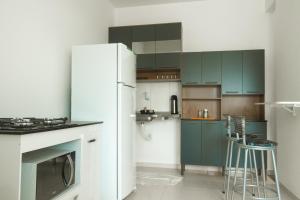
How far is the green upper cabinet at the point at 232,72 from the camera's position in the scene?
3674 mm

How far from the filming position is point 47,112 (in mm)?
2434

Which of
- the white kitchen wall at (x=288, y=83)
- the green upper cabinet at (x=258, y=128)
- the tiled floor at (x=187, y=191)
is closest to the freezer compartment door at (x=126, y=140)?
the tiled floor at (x=187, y=191)

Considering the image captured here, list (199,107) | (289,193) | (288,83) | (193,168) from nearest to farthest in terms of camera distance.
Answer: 1. (289,193)
2. (288,83)
3. (193,168)
4. (199,107)

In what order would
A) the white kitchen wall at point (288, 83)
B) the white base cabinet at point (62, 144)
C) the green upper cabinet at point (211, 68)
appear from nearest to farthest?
1. the white base cabinet at point (62, 144)
2. the white kitchen wall at point (288, 83)
3. the green upper cabinet at point (211, 68)

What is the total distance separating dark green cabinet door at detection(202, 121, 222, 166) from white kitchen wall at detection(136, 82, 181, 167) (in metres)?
0.61

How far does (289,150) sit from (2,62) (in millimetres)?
3411

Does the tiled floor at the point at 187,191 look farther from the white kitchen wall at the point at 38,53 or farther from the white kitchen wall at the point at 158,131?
the white kitchen wall at the point at 38,53

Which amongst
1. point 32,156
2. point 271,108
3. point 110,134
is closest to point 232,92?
point 271,108

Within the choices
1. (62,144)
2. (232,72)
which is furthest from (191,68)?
(62,144)

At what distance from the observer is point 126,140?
2.63 m

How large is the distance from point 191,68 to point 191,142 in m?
1.24

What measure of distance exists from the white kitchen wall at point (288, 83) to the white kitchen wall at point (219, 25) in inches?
11.9

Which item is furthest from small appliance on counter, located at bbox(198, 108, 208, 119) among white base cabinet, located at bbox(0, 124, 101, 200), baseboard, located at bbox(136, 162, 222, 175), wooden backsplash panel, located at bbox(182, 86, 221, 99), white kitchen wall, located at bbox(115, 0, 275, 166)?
white base cabinet, located at bbox(0, 124, 101, 200)

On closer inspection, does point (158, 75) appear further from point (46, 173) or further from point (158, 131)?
point (46, 173)
